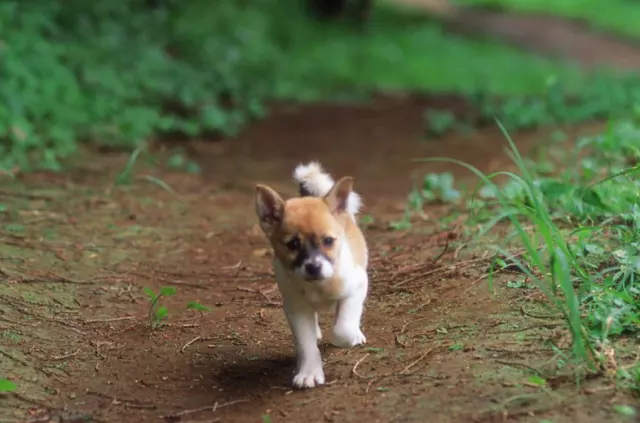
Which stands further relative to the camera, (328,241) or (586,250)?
(586,250)

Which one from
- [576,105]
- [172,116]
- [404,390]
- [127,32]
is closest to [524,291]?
[404,390]

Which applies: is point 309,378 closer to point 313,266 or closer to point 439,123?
point 313,266

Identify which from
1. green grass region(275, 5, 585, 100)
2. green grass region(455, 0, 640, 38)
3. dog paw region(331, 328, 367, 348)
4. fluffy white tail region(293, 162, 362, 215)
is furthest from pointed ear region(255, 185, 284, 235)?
green grass region(455, 0, 640, 38)

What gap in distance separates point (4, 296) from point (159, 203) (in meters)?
2.30

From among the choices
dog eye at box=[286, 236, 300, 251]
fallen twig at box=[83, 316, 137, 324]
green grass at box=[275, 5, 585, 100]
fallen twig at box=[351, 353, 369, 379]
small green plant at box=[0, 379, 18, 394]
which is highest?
dog eye at box=[286, 236, 300, 251]

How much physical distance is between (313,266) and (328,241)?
0.20 metres

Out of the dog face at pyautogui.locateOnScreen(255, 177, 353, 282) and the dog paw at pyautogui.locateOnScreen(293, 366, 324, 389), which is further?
the dog paw at pyautogui.locateOnScreen(293, 366, 324, 389)

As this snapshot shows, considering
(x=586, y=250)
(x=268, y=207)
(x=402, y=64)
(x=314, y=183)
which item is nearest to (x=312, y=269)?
(x=268, y=207)

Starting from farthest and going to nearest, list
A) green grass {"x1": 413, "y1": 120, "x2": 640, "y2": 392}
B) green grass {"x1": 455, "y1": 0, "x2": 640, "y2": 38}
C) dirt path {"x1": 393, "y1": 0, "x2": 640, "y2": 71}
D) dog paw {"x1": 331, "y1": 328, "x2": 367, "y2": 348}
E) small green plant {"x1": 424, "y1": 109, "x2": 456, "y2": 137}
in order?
green grass {"x1": 455, "y1": 0, "x2": 640, "y2": 38} → dirt path {"x1": 393, "y1": 0, "x2": 640, "y2": 71} → small green plant {"x1": 424, "y1": 109, "x2": 456, "y2": 137} → dog paw {"x1": 331, "y1": 328, "x2": 367, "y2": 348} → green grass {"x1": 413, "y1": 120, "x2": 640, "y2": 392}

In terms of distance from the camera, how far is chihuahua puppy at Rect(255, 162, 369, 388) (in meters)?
3.68

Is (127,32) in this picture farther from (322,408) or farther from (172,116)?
(322,408)

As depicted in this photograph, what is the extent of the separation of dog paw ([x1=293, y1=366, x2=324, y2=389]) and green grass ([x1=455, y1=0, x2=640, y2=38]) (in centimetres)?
2132

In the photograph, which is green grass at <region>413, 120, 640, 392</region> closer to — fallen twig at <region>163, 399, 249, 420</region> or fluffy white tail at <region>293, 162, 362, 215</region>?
fluffy white tail at <region>293, 162, 362, 215</region>

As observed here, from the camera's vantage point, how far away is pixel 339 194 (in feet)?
13.1
